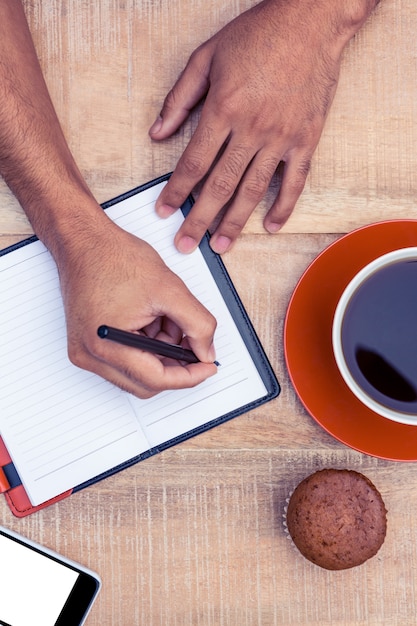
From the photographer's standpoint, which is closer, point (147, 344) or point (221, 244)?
point (147, 344)

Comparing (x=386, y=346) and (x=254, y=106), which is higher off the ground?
(x=254, y=106)

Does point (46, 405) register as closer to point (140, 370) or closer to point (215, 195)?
point (140, 370)

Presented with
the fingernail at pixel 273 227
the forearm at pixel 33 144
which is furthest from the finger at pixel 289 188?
the forearm at pixel 33 144

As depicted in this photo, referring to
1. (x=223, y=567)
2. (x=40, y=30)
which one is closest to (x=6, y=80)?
(x=40, y=30)

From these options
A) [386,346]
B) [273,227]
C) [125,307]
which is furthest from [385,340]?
[125,307]

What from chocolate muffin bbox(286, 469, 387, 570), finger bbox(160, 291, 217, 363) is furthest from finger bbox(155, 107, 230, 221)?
chocolate muffin bbox(286, 469, 387, 570)

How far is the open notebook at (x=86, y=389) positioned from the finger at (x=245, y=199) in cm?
2

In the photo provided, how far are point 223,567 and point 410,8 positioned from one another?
702 millimetres

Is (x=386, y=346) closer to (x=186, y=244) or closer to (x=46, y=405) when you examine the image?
(x=186, y=244)

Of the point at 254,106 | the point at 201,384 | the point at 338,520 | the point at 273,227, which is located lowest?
the point at 338,520

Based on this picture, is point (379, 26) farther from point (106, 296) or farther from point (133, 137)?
point (106, 296)

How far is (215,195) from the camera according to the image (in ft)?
2.60

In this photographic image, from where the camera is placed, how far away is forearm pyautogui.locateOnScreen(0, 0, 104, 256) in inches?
29.6

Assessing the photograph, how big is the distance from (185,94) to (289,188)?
0.53ft
